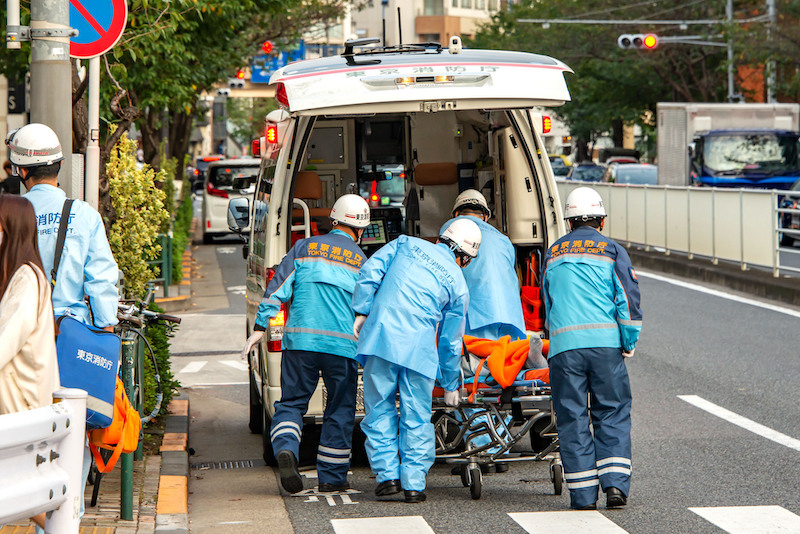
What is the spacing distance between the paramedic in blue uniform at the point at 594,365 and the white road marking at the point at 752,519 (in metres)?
0.50

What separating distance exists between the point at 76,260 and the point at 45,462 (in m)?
2.20

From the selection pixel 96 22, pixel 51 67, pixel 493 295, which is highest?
pixel 96 22

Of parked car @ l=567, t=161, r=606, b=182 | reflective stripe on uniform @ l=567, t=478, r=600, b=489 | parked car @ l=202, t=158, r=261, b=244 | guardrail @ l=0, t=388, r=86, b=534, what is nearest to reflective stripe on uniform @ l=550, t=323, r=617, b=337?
reflective stripe on uniform @ l=567, t=478, r=600, b=489

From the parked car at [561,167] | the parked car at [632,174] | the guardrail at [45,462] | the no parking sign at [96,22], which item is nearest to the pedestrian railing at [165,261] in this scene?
the no parking sign at [96,22]

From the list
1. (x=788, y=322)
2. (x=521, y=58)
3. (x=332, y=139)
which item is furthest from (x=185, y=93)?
(x=521, y=58)

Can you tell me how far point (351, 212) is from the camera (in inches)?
295

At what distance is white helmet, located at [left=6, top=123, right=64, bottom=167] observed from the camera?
575 cm

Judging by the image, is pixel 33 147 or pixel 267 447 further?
pixel 267 447

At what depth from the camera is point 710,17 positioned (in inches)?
1718

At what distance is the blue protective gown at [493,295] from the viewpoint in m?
7.86

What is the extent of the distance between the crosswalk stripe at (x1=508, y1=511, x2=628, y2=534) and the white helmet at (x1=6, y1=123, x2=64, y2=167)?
10.1ft

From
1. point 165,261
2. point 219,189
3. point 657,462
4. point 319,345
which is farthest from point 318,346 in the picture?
point 219,189

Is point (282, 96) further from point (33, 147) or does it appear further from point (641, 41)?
point (641, 41)

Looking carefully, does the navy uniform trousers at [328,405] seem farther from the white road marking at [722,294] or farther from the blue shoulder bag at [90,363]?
the white road marking at [722,294]
